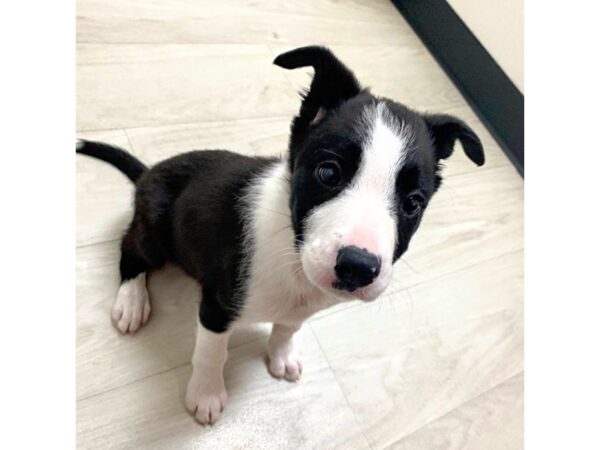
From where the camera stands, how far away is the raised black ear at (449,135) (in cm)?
135

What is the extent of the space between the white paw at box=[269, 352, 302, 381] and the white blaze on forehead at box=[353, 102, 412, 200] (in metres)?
0.81

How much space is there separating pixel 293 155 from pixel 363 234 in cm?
34

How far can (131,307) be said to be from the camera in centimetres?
174

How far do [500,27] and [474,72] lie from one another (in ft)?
0.88

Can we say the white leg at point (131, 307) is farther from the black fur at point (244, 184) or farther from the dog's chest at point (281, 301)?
the dog's chest at point (281, 301)

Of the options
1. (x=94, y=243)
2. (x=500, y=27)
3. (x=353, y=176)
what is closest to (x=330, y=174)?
(x=353, y=176)

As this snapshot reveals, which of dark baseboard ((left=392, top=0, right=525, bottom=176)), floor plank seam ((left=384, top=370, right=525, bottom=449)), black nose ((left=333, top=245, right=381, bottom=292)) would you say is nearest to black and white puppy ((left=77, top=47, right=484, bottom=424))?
black nose ((left=333, top=245, right=381, bottom=292))

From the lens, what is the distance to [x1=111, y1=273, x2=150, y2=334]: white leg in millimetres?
1727

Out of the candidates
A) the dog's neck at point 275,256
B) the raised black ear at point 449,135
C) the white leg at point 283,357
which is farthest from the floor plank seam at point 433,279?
the raised black ear at point 449,135

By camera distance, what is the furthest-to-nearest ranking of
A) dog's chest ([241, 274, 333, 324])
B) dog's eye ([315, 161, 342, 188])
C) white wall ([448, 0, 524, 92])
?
white wall ([448, 0, 524, 92]), dog's chest ([241, 274, 333, 324]), dog's eye ([315, 161, 342, 188])

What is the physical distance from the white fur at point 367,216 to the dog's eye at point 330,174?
4 cm

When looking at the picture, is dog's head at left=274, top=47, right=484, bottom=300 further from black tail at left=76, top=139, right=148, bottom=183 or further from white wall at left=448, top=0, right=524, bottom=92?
white wall at left=448, top=0, right=524, bottom=92

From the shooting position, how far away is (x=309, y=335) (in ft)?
6.26

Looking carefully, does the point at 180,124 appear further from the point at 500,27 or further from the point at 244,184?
the point at 500,27
